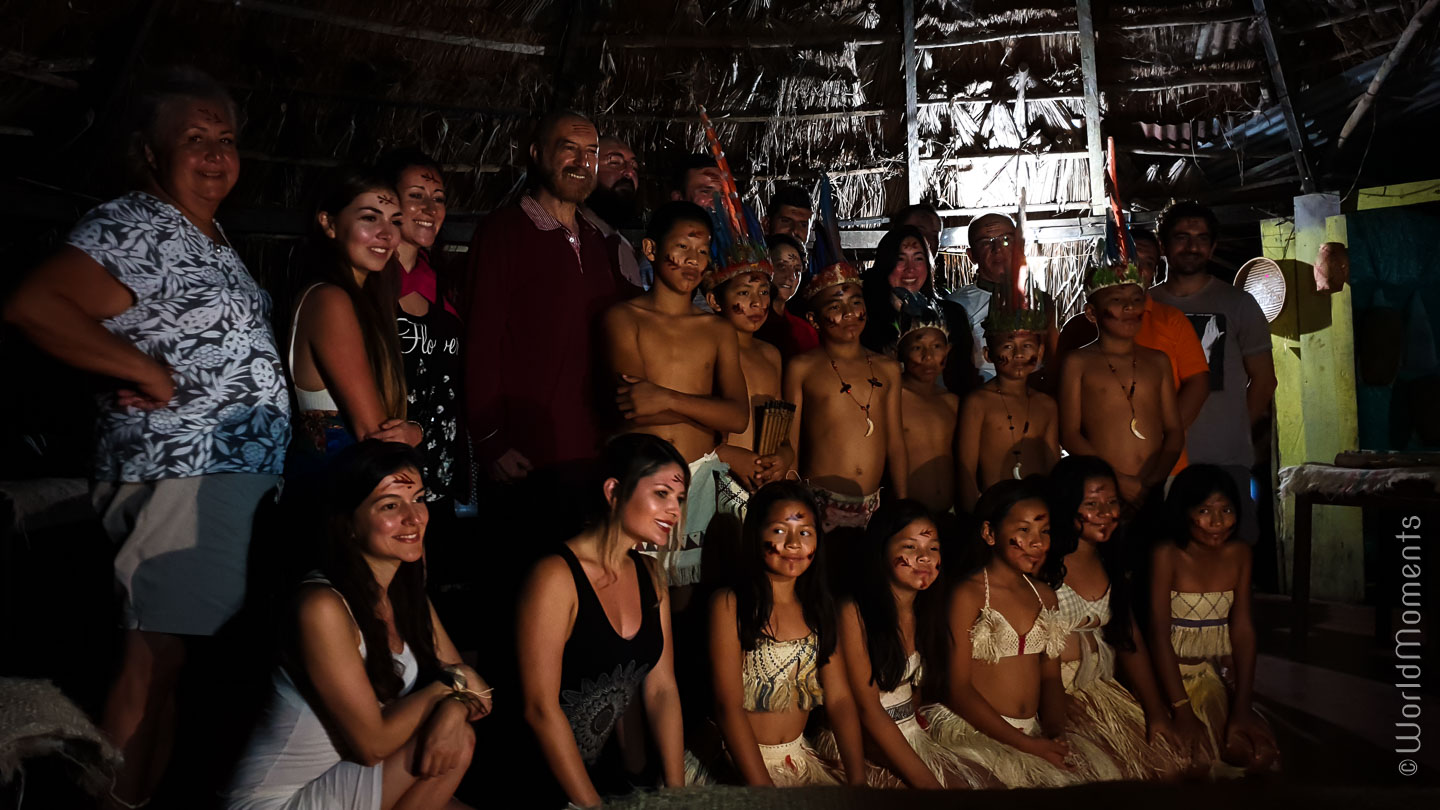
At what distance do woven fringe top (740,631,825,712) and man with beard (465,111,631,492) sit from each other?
84 cm

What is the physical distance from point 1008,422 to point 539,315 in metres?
1.87

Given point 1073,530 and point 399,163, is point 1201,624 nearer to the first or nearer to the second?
point 1073,530

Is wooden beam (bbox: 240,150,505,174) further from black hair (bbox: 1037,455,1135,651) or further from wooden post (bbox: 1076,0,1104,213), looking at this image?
black hair (bbox: 1037,455,1135,651)

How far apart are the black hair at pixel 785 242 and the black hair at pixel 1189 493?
1.77 metres

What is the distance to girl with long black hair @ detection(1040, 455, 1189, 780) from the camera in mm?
3855

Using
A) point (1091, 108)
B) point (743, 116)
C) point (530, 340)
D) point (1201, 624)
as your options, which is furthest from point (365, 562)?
point (1091, 108)

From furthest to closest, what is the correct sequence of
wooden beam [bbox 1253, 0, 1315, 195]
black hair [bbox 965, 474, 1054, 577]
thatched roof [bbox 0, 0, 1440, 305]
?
wooden beam [bbox 1253, 0, 1315, 195]
thatched roof [bbox 0, 0, 1440, 305]
black hair [bbox 965, 474, 1054, 577]

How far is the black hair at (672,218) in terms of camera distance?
11.9 ft

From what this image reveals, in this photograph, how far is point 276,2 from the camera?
18.9ft

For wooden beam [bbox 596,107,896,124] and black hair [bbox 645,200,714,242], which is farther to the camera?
wooden beam [bbox 596,107,896,124]

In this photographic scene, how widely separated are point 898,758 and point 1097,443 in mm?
1666

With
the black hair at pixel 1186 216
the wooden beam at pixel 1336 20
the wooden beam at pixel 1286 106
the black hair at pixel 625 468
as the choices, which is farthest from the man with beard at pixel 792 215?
the wooden beam at pixel 1336 20

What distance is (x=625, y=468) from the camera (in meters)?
3.01

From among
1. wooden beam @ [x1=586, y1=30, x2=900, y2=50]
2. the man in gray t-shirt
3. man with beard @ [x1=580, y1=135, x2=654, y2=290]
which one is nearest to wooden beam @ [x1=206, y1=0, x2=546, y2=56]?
wooden beam @ [x1=586, y1=30, x2=900, y2=50]
